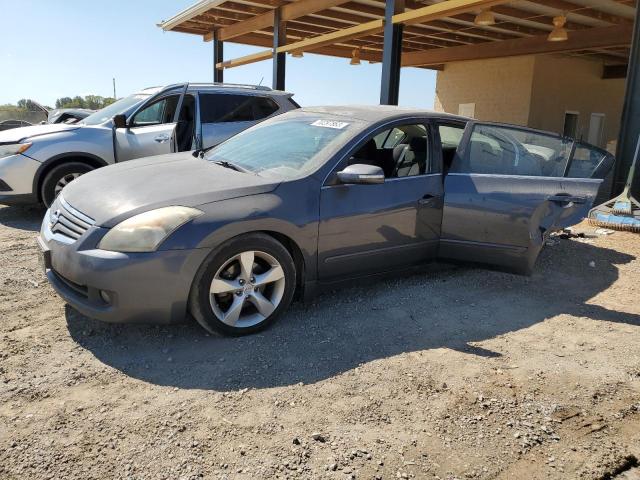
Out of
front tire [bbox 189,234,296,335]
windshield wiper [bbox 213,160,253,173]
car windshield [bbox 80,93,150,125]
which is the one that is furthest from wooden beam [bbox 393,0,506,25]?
front tire [bbox 189,234,296,335]

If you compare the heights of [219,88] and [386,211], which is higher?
[219,88]

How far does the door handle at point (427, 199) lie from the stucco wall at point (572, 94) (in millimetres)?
12421

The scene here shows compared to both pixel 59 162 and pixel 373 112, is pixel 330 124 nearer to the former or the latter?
pixel 373 112

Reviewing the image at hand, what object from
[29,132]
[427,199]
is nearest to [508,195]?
[427,199]

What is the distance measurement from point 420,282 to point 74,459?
3112 millimetres

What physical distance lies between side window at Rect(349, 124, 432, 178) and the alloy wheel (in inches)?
48.0

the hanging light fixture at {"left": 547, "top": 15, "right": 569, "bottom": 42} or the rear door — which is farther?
the hanging light fixture at {"left": 547, "top": 15, "right": 569, "bottom": 42}

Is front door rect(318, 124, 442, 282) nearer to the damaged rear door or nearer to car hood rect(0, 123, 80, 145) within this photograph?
the damaged rear door

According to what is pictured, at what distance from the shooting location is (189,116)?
726 cm

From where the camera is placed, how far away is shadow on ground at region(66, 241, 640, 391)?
3045 millimetres

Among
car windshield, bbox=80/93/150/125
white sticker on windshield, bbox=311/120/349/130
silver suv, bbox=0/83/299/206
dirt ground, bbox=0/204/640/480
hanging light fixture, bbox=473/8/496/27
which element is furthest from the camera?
hanging light fixture, bbox=473/8/496/27

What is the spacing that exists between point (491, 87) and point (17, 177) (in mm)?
14026

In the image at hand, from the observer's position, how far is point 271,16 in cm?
1209

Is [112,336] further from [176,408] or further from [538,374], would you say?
[538,374]
